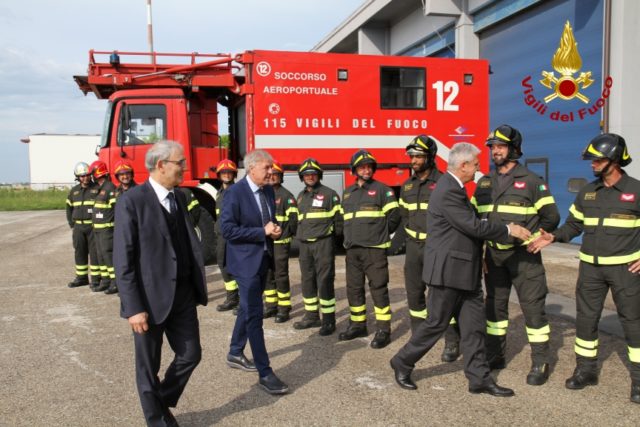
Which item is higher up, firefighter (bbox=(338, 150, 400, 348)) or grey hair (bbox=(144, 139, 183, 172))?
grey hair (bbox=(144, 139, 183, 172))

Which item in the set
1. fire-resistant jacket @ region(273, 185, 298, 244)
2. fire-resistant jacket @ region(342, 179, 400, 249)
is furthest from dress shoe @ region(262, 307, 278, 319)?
fire-resistant jacket @ region(342, 179, 400, 249)

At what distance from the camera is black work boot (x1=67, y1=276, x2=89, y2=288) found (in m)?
8.20

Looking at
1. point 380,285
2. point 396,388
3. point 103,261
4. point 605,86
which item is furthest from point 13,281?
point 605,86

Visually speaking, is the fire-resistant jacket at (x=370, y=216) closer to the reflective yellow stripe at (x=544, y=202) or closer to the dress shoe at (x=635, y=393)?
the reflective yellow stripe at (x=544, y=202)

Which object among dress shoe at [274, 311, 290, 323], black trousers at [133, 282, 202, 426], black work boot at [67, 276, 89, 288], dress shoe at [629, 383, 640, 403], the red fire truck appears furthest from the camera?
the red fire truck

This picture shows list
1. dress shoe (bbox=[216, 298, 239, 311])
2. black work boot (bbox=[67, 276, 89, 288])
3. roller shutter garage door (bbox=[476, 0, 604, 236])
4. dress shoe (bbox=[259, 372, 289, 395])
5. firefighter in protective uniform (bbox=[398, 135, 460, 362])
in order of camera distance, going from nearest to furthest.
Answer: dress shoe (bbox=[259, 372, 289, 395]) < firefighter in protective uniform (bbox=[398, 135, 460, 362]) < dress shoe (bbox=[216, 298, 239, 311]) < black work boot (bbox=[67, 276, 89, 288]) < roller shutter garage door (bbox=[476, 0, 604, 236])

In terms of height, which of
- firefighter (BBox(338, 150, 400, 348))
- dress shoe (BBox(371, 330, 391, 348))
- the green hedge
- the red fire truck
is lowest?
the green hedge

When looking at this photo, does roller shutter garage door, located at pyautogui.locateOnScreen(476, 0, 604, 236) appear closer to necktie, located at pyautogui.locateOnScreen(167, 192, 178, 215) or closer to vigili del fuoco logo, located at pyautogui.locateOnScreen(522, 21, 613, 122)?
vigili del fuoco logo, located at pyautogui.locateOnScreen(522, 21, 613, 122)

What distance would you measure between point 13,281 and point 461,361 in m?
7.50

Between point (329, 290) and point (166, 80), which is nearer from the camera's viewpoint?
point (329, 290)

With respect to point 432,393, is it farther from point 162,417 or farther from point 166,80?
point 166,80

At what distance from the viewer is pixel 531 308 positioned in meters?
4.12

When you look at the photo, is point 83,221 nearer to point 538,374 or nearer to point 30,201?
point 538,374

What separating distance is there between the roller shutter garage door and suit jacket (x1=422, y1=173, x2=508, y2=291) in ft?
25.5
